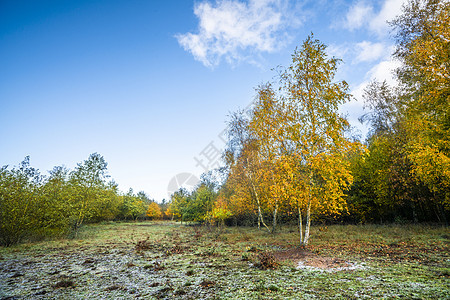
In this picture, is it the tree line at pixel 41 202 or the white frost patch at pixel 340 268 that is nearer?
the white frost patch at pixel 340 268

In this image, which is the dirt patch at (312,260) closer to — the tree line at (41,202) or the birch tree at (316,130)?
the birch tree at (316,130)

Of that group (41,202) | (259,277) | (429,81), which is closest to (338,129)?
(429,81)

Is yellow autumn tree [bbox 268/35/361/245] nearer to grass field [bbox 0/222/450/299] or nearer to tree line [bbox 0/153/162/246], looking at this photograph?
grass field [bbox 0/222/450/299]

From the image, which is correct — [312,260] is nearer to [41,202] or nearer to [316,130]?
[316,130]

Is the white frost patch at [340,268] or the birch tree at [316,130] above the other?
the birch tree at [316,130]

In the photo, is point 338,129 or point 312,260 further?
point 338,129

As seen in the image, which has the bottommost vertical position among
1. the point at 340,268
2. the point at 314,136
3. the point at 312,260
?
the point at 312,260

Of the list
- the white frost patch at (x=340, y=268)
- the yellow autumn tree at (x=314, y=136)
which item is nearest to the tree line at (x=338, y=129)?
the yellow autumn tree at (x=314, y=136)

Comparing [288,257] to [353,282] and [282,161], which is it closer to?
[353,282]

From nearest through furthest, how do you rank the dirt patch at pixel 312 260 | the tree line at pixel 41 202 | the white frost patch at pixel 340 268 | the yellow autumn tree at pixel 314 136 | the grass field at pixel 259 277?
the grass field at pixel 259 277, the white frost patch at pixel 340 268, the dirt patch at pixel 312 260, the yellow autumn tree at pixel 314 136, the tree line at pixel 41 202

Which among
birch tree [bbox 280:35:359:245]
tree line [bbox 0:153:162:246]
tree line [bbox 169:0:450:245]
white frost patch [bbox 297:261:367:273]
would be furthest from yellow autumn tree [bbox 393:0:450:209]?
tree line [bbox 0:153:162:246]

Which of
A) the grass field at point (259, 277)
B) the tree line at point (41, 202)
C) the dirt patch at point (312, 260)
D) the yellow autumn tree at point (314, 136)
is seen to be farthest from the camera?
the tree line at point (41, 202)

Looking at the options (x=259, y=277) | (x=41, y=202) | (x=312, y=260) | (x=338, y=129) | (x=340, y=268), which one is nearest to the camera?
(x=259, y=277)

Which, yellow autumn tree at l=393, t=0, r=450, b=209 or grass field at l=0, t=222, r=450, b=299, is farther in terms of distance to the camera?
yellow autumn tree at l=393, t=0, r=450, b=209
